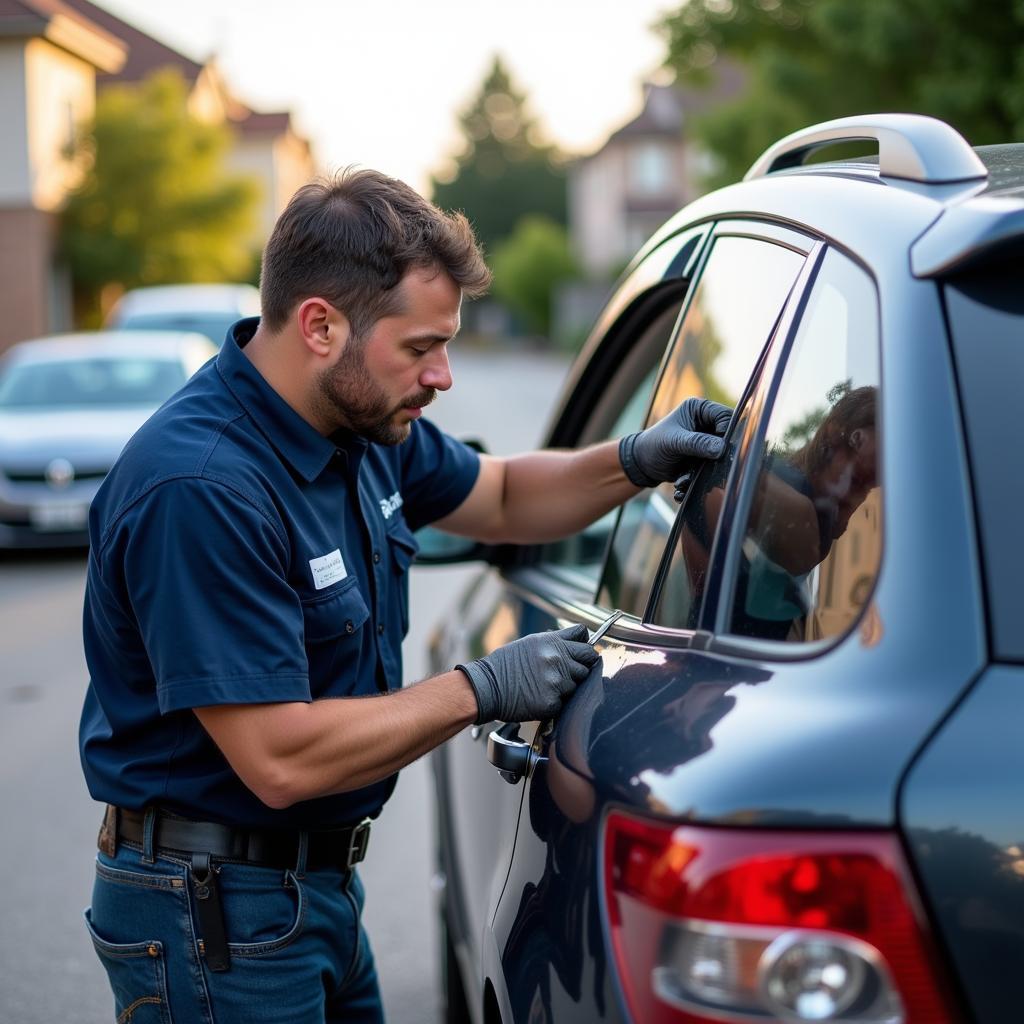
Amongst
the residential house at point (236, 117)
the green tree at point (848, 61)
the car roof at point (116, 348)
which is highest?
the residential house at point (236, 117)

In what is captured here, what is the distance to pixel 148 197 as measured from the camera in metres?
32.8

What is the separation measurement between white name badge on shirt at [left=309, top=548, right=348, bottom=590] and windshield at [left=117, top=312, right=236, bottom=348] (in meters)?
15.5

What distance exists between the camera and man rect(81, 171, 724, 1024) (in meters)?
2.03

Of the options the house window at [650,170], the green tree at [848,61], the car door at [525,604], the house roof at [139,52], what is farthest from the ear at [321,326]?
the house window at [650,170]

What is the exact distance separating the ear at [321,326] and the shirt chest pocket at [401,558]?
456 mm

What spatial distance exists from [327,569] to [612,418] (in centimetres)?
115

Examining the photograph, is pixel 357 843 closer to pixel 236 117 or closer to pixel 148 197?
pixel 148 197

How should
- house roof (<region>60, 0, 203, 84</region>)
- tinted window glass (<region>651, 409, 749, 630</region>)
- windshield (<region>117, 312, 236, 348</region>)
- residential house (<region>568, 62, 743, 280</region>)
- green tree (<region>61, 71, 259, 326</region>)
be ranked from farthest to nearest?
residential house (<region>568, 62, 743, 280</region>) < house roof (<region>60, 0, 203, 84</region>) < green tree (<region>61, 71, 259, 326</region>) < windshield (<region>117, 312, 236, 348</region>) < tinted window glass (<region>651, 409, 749, 630</region>)

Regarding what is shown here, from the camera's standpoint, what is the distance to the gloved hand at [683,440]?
2102 millimetres

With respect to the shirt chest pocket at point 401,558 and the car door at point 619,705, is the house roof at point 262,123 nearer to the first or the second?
the shirt chest pocket at point 401,558

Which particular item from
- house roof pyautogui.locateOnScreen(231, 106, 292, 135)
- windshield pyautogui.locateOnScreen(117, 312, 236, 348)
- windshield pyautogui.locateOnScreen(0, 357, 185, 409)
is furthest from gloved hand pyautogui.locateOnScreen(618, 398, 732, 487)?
house roof pyautogui.locateOnScreen(231, 106, 292, 135)

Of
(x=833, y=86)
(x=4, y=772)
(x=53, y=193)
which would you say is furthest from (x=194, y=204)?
(x=4, y=772)

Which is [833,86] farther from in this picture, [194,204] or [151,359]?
[194,204]

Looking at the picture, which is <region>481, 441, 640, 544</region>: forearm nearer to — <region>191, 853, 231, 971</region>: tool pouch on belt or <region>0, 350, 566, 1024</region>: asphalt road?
<region>191, 853, 231, 971</region>: tool pouch on belt
